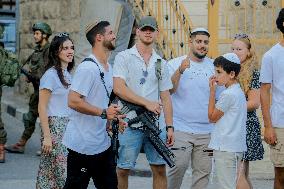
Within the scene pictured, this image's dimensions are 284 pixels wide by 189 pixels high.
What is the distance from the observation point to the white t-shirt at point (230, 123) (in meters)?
7.44

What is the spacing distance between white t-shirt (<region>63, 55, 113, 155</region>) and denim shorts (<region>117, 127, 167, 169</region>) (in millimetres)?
532

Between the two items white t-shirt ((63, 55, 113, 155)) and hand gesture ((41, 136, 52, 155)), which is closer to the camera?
white t-shirt ((63, 55, 113, 155))

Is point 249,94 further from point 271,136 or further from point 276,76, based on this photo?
point 271,136

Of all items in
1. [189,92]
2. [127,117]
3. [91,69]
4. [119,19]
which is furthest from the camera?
[119,19]

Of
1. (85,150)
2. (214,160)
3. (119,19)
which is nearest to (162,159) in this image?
(214,160)

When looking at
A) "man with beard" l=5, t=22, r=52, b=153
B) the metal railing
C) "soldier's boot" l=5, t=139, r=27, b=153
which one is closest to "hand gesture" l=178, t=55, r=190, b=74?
"man with beard" l=5, t=22, r=52, b=153

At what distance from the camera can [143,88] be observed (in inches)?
295

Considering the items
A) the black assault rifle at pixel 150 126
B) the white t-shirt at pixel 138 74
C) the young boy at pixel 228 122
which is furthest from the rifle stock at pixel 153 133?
the young boy at pixel 228 122

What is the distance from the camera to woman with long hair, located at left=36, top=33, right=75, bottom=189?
7797 millimetres

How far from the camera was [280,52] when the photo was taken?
296 inches

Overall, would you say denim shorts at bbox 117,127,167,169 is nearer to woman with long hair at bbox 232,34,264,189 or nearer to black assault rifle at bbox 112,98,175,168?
black assault rifle at bbox 112,98,175,168

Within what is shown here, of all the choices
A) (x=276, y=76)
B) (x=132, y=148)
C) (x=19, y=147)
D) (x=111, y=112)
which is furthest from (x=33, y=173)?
(x=111, y=112)

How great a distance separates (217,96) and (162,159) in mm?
823

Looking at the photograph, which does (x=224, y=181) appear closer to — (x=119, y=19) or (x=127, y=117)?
(x=127, y=117)
